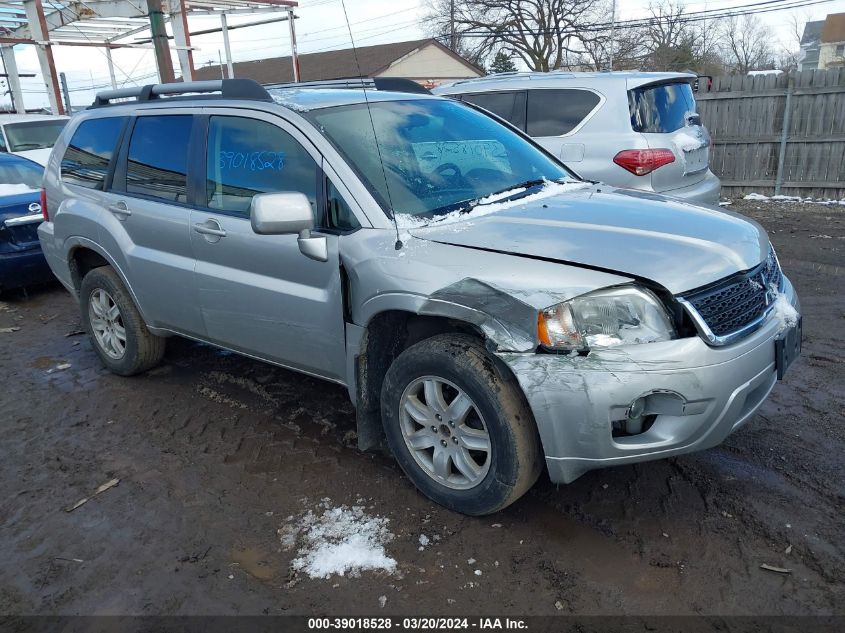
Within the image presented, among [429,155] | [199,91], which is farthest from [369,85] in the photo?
[199,91]

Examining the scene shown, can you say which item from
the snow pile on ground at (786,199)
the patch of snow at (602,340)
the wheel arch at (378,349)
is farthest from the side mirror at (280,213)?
the snow pile on ground at (786,199)

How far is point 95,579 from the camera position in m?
2.78

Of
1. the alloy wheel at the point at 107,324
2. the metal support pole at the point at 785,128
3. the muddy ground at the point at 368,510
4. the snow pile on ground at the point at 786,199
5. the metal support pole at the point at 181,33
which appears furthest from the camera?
the metal support pole at the point at 181,33

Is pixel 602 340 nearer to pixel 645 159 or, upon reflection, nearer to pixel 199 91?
pixel 199 91

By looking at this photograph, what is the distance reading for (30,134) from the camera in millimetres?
12180

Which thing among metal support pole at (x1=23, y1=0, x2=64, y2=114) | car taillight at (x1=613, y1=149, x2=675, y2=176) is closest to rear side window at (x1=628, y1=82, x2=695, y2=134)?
car taillight at (x1=613, y1=149, x2=675, y2=176)

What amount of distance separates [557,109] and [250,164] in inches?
159

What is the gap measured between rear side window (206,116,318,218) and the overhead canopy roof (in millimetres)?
15710

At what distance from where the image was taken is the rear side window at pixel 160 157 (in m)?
3.98

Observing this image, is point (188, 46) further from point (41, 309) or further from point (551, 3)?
point (551, 3)

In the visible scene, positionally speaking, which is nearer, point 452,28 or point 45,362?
point 45,362

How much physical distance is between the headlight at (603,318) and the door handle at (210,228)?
1997mm

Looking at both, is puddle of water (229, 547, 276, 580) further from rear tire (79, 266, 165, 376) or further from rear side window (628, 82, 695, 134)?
rear side window (628, 82, 695, 134)

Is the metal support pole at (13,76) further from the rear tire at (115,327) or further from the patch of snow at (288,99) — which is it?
the patch of snow at (288,99)
